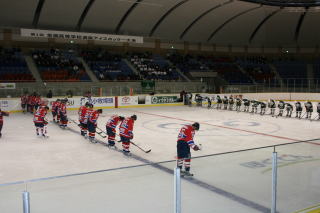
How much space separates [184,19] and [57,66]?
13.6 m

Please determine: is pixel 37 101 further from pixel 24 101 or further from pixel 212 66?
pixel 212 66

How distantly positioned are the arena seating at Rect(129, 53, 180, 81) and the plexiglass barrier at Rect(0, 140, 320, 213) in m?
27.8

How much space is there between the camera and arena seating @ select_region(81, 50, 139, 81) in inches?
1223

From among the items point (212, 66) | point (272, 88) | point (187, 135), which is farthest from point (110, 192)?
point (212, 66)

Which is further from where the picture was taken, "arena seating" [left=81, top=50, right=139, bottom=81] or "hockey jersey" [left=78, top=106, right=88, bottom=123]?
"arena seating" [left=81, top=50, right=139, bottom=81]

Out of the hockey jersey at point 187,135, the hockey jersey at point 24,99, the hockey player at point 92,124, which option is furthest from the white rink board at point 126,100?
the hockey jersey at point 187,135

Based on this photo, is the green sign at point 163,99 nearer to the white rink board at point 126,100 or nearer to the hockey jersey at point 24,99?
the white rink board at point 126,100

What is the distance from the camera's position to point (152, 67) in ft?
114

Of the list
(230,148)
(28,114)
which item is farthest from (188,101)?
(230,148)

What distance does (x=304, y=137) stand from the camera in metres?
13.4

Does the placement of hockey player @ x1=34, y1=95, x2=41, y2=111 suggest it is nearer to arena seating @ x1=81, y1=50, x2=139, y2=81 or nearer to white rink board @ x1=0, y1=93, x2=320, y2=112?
white rink board @ x1=0, y1=93, x2=320, y2=112

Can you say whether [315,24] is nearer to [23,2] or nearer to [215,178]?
[23,2]

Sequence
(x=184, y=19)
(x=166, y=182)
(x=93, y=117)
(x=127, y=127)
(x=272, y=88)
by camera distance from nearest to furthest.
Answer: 1. (x=166, y=182)
2. (x=127, y=127)
3. (x=93, y=117)
4. (x=272, y=88)
5. (x=184, y=19)

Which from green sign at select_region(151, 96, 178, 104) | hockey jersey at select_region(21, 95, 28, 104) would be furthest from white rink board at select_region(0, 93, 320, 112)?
hockey jersey at select_region(21, 95, 28, 104)
